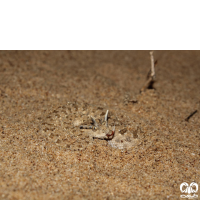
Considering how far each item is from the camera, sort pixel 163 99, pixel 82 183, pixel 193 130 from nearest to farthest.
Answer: pixel 82 183 → pixel 193 130 → pixel 163 99

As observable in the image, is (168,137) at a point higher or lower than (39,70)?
lower

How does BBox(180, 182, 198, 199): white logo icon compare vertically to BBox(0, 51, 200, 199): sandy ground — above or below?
below

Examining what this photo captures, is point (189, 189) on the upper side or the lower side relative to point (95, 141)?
lower

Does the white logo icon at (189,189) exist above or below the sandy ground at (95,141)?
below

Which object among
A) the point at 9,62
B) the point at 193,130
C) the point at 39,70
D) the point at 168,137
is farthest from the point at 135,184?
the point at 9,62

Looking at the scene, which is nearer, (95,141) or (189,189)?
(189,189)
